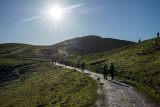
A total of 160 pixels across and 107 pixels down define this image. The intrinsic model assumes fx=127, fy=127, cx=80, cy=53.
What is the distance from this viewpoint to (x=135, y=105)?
12.7 m

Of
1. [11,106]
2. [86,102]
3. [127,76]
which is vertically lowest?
[11,106]

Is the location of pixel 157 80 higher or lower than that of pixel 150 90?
higher

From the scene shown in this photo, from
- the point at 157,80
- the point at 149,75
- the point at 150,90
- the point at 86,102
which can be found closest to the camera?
the point at 86,102

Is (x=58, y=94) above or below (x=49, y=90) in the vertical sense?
above

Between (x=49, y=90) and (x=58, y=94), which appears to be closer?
(x=58, y=94)

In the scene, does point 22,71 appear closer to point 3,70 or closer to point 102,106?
point 3,70

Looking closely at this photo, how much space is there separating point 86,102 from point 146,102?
634 centimetres

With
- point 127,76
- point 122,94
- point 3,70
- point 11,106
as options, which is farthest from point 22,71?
point 122,94

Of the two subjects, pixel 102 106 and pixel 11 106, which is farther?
pixel 11 106

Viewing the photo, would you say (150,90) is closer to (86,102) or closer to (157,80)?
(157,80)

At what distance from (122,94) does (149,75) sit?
831 centimetres

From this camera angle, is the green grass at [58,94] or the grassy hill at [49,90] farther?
the grassy hill at [49,90]

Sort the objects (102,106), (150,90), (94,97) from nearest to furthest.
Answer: (102,106) → (94,97) → (150,90)

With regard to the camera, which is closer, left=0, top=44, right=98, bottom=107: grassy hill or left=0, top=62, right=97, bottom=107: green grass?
left=0, top=62, right=97, bottom=107: green grass
